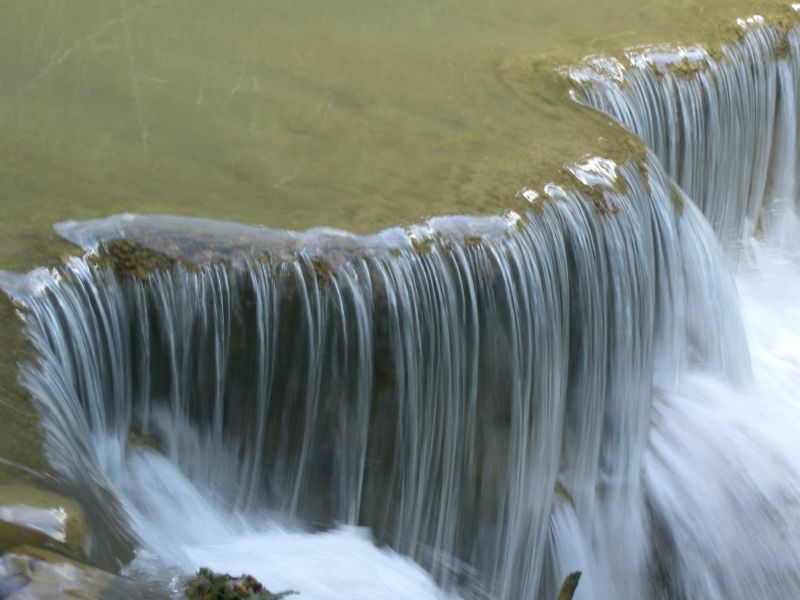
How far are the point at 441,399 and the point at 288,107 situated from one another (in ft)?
4.87

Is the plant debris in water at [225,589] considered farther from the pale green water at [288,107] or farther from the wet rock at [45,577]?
the pale green water at [288,107]

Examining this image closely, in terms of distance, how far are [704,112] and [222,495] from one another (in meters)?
3.45

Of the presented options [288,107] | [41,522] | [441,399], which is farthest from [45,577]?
[288,107]

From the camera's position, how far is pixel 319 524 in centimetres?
480

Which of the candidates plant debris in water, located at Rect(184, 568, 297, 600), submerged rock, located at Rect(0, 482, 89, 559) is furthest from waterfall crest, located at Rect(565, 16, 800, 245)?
plant debris in water, located at Rect(184, 568, 297, 600)

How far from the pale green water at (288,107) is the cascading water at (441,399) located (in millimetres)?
193

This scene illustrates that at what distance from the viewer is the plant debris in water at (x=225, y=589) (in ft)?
9.57

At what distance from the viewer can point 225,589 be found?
2957mm

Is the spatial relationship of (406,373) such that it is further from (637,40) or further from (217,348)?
(637,40)

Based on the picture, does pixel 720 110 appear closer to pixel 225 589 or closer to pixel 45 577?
pixel 225 589

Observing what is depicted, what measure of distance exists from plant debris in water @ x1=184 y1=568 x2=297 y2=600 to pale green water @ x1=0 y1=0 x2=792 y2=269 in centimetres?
165

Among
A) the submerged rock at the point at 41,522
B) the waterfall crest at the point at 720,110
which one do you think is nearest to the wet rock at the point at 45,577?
the submerged rock at the point at 41,522

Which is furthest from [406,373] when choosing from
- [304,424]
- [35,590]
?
[35,590]

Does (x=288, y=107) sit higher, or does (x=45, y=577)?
(x=288, y=107)
